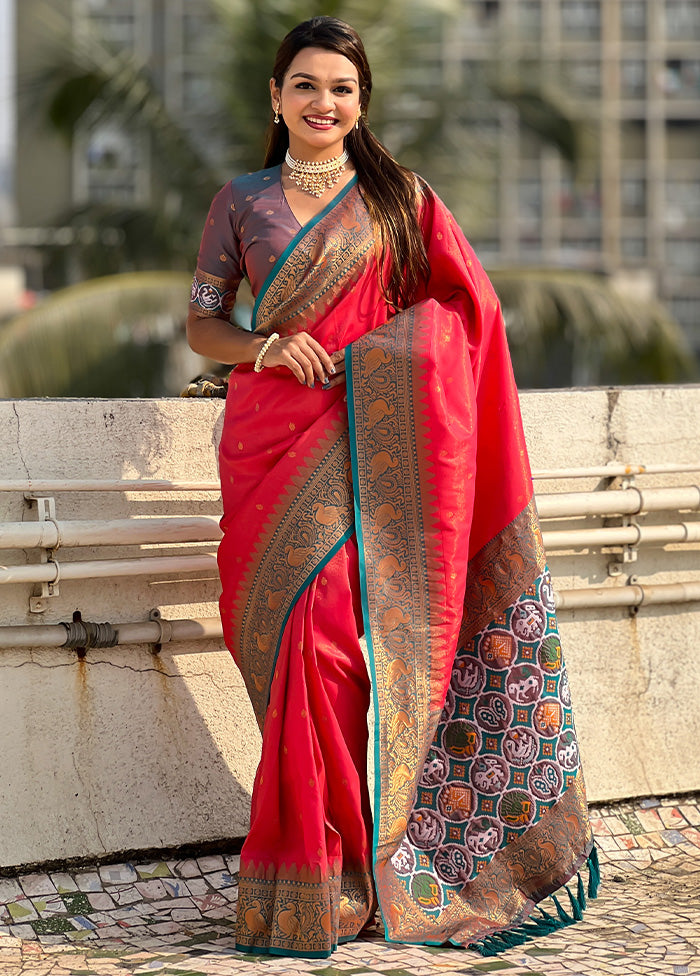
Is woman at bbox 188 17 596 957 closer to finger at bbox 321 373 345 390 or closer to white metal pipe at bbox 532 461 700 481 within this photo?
finger at bbox 321 373 345 390

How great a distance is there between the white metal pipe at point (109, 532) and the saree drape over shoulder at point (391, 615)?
0.27 m

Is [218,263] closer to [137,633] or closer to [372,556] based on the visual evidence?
[372,556]

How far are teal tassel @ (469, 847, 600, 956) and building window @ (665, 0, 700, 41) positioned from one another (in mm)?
47641

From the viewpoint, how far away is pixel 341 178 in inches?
105

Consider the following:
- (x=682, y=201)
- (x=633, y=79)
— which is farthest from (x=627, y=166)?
(x=633, y=79)

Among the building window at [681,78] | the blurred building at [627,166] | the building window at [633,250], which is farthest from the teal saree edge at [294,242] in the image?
the building window at [681,78]

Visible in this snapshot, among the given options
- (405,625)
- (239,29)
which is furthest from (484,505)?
(239,29)

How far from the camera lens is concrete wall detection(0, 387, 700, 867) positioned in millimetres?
2848

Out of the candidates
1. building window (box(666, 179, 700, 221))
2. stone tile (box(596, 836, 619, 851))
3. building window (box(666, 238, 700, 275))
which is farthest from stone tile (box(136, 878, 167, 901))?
Answer: building window (box(666, 179, 700, 221))

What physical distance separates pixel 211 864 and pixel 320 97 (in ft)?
5.18

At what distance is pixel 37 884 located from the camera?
281 centimetres

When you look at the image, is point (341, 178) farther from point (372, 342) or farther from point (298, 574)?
point (298, 574)

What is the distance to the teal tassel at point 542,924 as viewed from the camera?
2.54 m

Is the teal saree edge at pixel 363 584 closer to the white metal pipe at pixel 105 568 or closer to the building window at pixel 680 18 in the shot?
the white metal pipe at pixel 105 568
